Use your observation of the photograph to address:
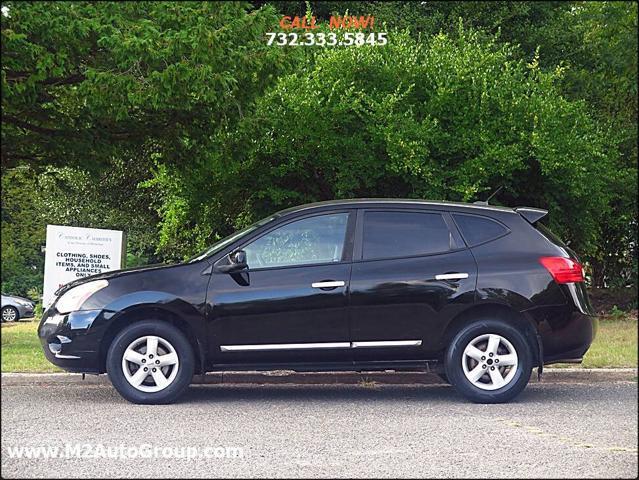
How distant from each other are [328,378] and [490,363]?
79.2 inches

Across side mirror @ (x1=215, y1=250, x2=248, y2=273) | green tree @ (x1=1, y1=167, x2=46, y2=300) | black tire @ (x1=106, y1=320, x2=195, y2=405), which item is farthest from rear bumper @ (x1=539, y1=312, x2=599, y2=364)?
green tree @ (x1=1, y1=167, x2=46, y2=300)

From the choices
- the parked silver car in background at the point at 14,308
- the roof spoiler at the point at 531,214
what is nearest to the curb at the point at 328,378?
the roof spoiler at the point at 531,214

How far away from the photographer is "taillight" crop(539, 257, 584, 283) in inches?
324

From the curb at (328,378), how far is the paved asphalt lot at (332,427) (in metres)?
0.12

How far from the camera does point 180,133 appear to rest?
1266 cm

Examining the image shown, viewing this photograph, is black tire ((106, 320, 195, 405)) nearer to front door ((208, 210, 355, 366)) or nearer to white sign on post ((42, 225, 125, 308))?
front door ((208, 210, 355, 366))

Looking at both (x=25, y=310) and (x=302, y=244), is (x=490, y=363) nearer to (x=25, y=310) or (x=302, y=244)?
(x=302, y=244)

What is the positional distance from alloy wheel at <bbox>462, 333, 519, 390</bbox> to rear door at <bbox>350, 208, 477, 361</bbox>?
0.31m

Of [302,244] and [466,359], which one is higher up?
[302,244]

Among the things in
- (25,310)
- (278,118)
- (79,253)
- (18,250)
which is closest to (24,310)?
(25,310)

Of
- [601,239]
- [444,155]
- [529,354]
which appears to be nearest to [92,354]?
[529,354]

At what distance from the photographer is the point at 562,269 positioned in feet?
27.1

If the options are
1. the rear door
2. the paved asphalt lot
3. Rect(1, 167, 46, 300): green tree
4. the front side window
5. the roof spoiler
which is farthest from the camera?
the roof spoiler

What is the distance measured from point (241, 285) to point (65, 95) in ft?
14.4
